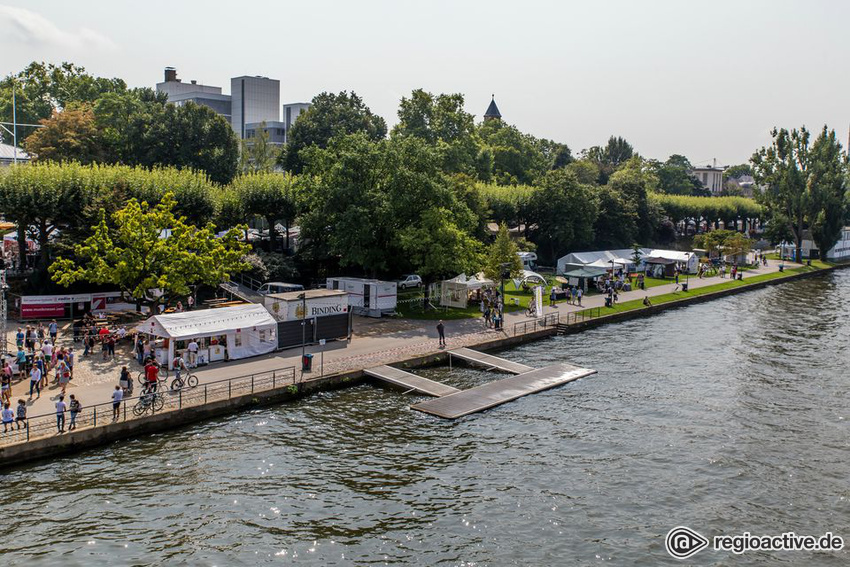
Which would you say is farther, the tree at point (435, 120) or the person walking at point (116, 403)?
the tree at point (435, 120)

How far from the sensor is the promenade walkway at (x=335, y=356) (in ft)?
96.5

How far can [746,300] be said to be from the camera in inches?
2749

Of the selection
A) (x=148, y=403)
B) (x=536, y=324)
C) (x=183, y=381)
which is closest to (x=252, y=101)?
(x=536, y=324)

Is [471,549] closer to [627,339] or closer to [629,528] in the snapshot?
[629,528]

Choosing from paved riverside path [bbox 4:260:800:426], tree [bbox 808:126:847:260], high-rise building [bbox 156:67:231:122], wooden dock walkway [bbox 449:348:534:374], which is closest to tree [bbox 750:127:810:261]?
tree [bbox 808:126:847:260]

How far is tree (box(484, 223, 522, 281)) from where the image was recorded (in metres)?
54.2

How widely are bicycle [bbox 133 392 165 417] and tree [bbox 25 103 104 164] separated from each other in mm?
56180

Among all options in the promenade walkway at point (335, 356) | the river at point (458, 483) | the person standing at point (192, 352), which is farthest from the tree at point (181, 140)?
the river at point (458, 483)

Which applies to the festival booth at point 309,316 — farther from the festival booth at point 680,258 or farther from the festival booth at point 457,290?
the festival booth at point 680,258

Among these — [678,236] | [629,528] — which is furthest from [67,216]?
[678,236]

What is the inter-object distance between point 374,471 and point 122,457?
30.1ft

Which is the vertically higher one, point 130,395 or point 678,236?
point 678,236

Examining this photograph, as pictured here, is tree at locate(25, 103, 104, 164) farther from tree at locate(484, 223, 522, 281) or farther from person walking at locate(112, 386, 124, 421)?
person walking at locate(112, 386, 124, 421)

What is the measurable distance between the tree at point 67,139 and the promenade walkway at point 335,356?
135ft
